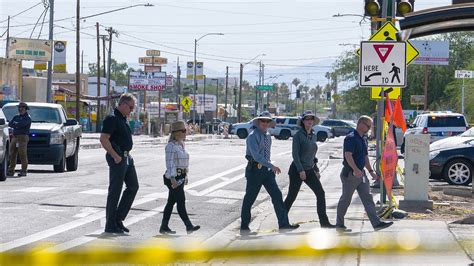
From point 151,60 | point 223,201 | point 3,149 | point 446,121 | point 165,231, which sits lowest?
point 223,201

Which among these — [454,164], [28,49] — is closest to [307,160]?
[454,164]

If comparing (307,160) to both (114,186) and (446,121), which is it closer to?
(114,186)

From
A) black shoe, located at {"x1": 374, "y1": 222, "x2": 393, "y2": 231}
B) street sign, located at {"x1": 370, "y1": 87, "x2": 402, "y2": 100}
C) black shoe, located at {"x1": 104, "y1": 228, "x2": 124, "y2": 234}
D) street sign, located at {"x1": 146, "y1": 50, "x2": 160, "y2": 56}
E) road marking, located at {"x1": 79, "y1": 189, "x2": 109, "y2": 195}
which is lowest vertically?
road marking, located at {"x1": 79, "y1": 189, "x2": 109, "y2": 195}

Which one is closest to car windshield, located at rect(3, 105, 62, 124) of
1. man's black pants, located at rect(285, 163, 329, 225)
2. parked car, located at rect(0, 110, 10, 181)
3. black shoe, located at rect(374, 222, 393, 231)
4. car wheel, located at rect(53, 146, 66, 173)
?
car wheel, located at rect(53, 146, 66, 173)

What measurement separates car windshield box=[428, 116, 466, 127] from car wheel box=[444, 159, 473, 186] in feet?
46.2

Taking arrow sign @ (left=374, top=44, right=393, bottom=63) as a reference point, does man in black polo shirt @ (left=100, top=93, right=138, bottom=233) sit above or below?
below

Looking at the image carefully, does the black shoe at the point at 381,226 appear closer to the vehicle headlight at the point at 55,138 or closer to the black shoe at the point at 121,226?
the black shoe at the point at 121,226

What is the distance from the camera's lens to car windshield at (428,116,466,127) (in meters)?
38.2

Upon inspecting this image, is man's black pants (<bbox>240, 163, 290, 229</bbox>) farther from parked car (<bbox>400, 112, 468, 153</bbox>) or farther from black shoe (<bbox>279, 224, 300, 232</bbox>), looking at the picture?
parked car (<bbox>400, 112, 468, 153</bbox>)

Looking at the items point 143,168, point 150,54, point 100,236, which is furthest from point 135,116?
point 100,236

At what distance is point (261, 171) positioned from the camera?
14.8m

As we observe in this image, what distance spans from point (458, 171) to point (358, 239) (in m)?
11.4

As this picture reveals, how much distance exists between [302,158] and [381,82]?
221 cm

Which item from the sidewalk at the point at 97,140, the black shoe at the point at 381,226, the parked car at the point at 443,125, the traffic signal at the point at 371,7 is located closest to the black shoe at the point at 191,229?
the black shoe at the point at 381,226
